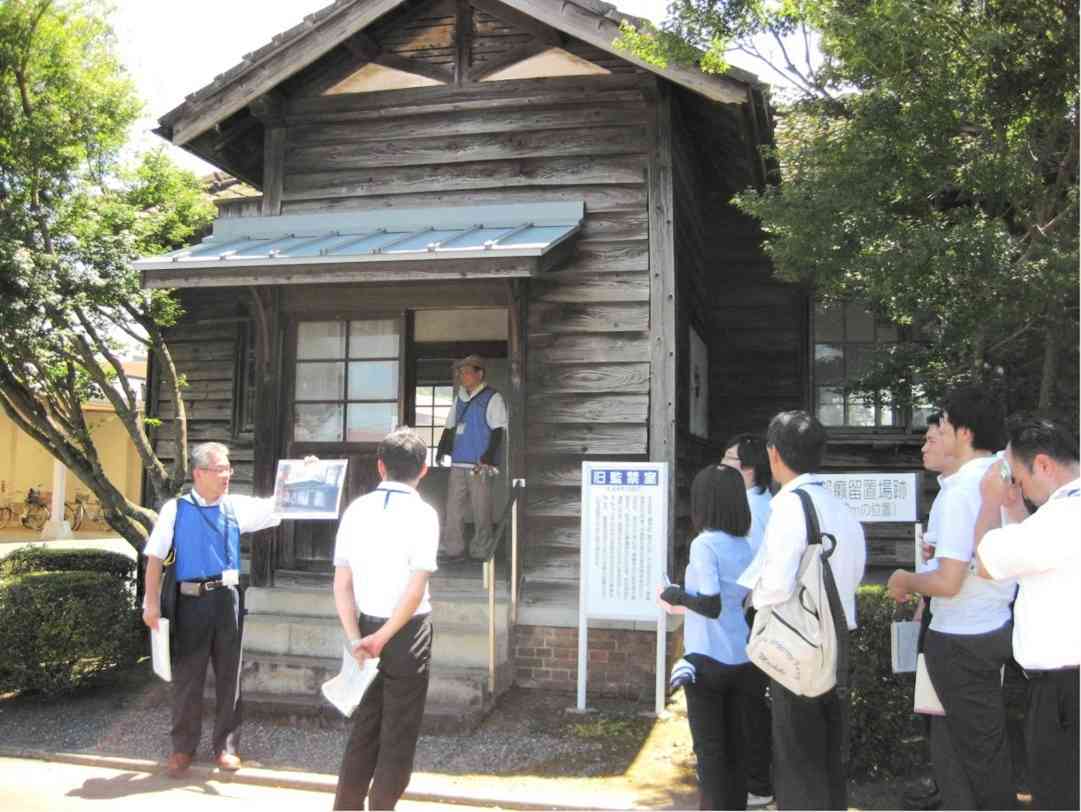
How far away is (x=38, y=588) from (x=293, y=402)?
95.4 inches

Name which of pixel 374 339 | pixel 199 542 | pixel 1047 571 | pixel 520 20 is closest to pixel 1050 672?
pixel 1047 571

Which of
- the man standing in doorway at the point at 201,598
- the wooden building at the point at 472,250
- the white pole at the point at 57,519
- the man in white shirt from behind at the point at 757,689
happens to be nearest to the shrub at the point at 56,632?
the wooden building at the point at 472,250

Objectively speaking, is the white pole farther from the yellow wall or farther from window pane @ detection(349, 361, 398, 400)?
window pane @ detection(349, 361, 398, 400)

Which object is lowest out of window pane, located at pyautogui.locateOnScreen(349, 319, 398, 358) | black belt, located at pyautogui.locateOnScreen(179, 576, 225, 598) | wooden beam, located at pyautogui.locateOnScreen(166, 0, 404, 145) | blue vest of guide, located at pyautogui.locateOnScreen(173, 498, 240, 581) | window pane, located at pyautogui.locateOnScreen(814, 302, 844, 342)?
black belt, located at pyautogui.locateOnScreen(179, 576, 225, 598)

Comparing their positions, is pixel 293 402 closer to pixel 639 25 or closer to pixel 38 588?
pixel 38 588

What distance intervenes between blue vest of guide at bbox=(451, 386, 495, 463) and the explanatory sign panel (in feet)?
3.73

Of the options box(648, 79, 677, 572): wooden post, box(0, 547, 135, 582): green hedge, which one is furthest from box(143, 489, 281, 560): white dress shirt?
box(0, 547, 135, 582): green hedge

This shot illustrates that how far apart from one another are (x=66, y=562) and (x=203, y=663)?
4.58m

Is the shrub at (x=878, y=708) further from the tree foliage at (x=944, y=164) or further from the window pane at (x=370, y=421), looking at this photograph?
the window pane at (x=370, y=421)

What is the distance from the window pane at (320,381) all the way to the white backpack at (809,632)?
535 centimetres

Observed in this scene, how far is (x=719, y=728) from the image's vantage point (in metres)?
4.08

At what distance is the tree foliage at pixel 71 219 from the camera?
827 centimetres

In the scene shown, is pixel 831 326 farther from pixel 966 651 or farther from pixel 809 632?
pixel 809 632

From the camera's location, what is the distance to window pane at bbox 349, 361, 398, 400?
8102mm
